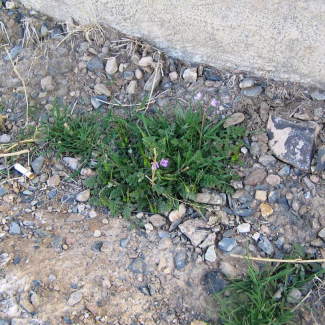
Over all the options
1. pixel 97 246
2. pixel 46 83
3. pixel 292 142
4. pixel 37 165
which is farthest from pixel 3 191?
pixel 292 142

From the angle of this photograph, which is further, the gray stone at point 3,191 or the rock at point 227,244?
the gray stone at point 3,191

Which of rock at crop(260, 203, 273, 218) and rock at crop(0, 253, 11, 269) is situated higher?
rock at crop(260, 203, 273, 218)

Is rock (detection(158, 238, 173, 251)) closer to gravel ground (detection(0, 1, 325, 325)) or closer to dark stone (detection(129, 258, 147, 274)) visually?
gravel ground (detection(0, 1, 325, 325))

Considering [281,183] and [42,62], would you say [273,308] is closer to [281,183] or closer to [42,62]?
[281,183]

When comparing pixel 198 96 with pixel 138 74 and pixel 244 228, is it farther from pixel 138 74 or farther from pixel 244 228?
pixel 244 228

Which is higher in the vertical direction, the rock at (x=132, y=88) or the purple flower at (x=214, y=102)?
the purple flower at (x=214, y=102)

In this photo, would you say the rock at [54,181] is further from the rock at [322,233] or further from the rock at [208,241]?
the rock at [322,233]

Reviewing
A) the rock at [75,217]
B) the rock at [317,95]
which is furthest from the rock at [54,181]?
the rock at [317,95]

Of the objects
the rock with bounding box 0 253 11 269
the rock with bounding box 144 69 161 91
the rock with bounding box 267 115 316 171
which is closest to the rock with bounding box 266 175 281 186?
the rock with bounding box 267 115 316 171
